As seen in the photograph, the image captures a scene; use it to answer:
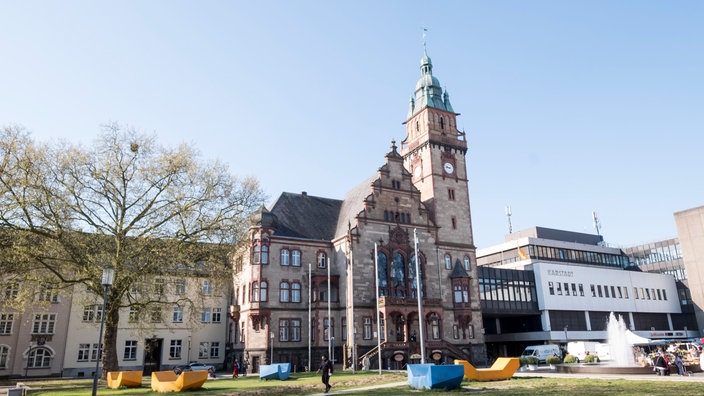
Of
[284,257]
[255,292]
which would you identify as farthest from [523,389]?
[284,257]

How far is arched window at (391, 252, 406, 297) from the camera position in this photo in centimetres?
5122

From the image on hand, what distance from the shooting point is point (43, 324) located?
48531 mm

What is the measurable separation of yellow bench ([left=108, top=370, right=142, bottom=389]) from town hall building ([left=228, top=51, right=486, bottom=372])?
16638 mm

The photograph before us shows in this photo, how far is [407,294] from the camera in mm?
51438

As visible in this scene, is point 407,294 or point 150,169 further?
point 407,294

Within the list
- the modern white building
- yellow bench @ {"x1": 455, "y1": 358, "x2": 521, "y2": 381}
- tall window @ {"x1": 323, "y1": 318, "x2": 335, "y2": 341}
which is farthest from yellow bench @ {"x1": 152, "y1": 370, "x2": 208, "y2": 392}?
the modern white building

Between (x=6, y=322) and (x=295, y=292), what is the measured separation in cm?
2706

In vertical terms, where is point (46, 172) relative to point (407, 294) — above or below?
above

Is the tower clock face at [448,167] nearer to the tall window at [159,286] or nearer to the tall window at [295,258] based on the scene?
the tall window at [295,258]

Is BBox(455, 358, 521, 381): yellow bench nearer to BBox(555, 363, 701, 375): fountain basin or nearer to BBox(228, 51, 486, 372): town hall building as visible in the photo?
BBox(555, 363, 701, 375): fountain basin

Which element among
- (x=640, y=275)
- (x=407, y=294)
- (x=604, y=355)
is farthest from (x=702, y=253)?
(x=407, y=294)

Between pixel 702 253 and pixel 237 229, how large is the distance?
2999 inches

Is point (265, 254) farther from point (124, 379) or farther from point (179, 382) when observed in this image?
point (179, 382)

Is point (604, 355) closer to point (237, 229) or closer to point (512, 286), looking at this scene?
point (512, 286)
